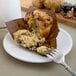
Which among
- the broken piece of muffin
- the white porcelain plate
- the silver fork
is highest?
the broken piece of muffin

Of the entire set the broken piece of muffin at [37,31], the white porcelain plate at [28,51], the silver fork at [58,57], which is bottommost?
the white porcelain plate at [28,51]

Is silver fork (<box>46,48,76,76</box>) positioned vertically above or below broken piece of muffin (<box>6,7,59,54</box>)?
below

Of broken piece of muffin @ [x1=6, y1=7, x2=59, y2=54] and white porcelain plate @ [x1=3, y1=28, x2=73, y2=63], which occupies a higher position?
broken piece of muffin @ [x1=6, y1=7, x2=59, y2=54]

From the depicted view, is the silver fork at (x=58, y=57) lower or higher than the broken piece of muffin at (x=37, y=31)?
lower

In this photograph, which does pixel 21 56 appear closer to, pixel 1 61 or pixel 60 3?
pixel 1 61

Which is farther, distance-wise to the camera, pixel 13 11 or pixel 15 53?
pixel 13 11

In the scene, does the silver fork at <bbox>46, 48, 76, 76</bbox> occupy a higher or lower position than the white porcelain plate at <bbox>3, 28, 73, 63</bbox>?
higher

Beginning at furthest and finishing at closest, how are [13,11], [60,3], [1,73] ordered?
[60,3]
[13,11]
[1,73]

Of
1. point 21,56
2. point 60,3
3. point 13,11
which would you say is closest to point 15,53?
point 21,56
